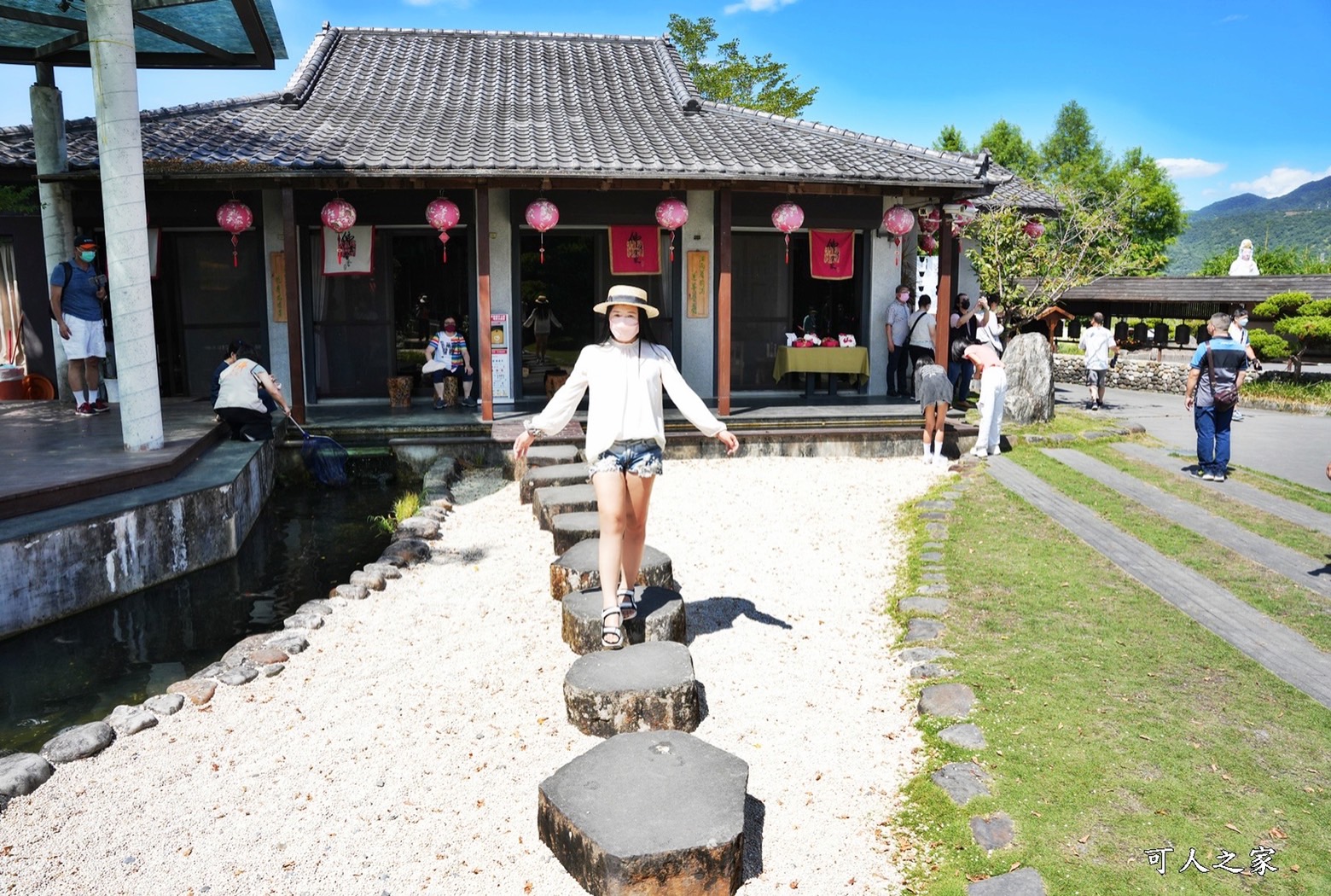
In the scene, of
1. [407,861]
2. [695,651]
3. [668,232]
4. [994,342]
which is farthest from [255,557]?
[994,342]

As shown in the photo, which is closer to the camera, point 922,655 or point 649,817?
point 649,817

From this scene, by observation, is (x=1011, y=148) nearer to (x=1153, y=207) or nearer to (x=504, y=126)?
(x=1153, y=207)

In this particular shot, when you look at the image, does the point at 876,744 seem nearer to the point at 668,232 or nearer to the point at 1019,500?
the point at 1019,500

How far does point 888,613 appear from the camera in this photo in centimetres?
630

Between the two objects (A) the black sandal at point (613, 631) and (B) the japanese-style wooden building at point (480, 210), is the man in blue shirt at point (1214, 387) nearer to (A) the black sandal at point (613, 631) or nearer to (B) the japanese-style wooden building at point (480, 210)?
(B) the japanese-style wooden building at point (480, 210)

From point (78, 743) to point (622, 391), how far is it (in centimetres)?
313

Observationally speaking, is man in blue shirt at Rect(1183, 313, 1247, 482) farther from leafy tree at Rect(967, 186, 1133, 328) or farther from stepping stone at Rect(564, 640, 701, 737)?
stepping stone at Rect(564, 640, 701, 737)

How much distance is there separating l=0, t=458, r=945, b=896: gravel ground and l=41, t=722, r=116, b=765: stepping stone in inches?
2.6

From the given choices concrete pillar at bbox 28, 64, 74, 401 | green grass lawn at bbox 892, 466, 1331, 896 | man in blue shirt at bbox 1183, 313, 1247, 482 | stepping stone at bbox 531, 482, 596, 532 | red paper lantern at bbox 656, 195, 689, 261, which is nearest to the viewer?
green grass lawn at bbox 892, 466, 1331, 896

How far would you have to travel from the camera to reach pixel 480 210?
11.2 m

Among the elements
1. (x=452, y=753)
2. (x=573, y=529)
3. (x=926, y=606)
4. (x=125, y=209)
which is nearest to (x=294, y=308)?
(x=125, y=209)

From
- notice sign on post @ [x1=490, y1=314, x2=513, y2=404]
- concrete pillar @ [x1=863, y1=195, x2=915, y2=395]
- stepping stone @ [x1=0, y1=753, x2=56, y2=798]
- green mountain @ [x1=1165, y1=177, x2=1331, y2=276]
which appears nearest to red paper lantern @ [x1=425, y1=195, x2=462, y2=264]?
notice sign on post @ [x1=490, y1=314, x2=513, y2=404]

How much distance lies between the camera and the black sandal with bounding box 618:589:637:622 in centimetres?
519

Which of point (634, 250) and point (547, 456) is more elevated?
point (634, 250)
